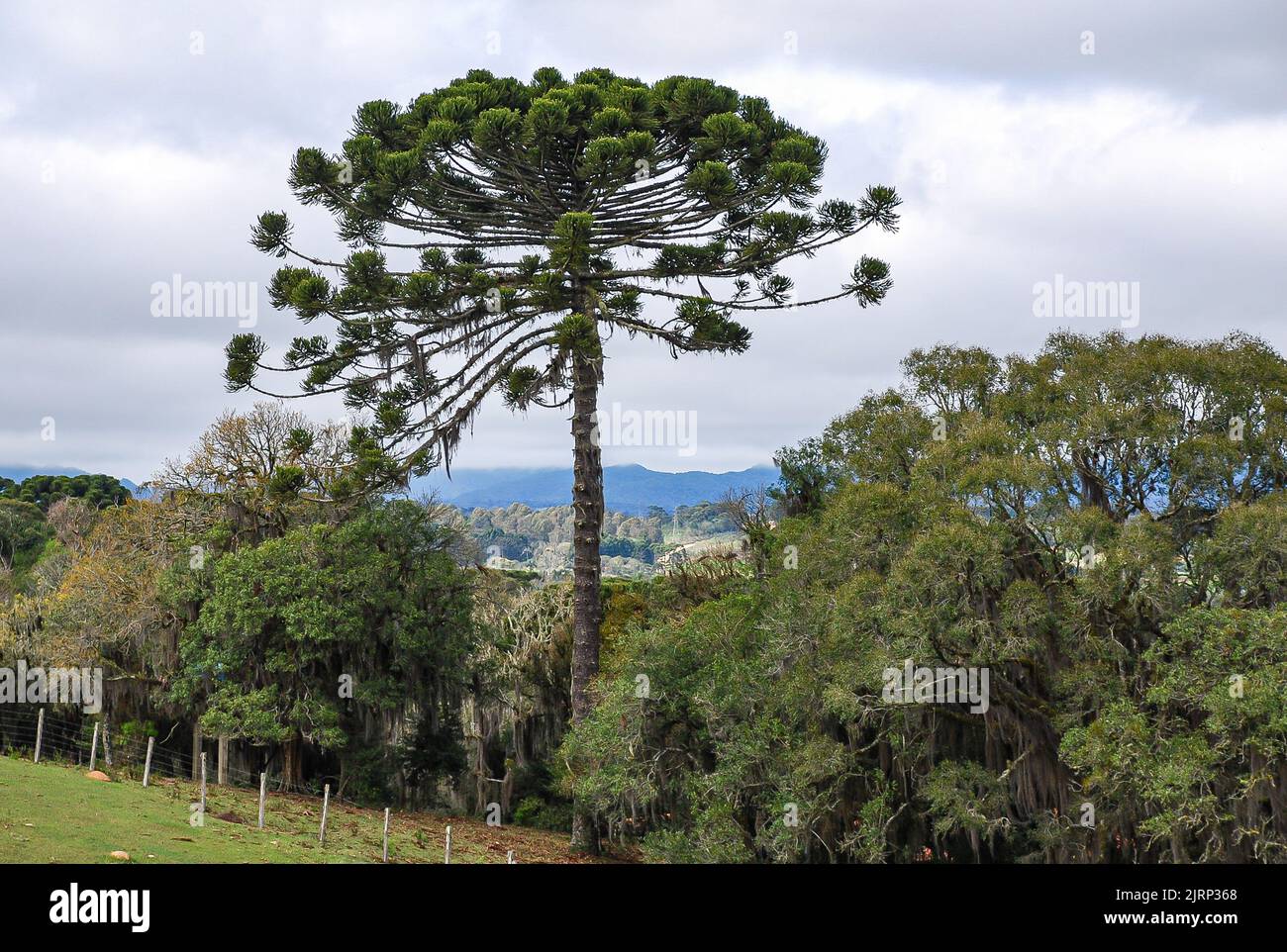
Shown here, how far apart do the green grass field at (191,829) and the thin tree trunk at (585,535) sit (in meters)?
3.25

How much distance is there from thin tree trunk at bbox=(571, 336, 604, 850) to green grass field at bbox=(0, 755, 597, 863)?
325cm

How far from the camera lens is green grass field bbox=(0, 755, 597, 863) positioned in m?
15.3

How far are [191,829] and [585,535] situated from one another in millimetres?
9521

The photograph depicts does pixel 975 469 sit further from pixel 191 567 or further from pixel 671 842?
pixel 191 567

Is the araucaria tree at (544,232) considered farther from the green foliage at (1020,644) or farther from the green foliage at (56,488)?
the green foliage at (56,488)

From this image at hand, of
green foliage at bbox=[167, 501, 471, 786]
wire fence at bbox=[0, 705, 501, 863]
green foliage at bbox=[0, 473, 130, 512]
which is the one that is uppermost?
green foliage at bbox=[0, 473, 130, 512]

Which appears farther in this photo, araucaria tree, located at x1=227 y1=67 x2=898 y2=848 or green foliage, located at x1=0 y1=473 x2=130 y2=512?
green foliage, located at x1=0 y1=473 x2=130 y2=512

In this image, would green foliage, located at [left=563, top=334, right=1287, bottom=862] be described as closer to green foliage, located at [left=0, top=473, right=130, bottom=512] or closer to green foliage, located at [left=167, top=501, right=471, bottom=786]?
green foliage, located at [left=167, top=501, right=471, bottom=786]

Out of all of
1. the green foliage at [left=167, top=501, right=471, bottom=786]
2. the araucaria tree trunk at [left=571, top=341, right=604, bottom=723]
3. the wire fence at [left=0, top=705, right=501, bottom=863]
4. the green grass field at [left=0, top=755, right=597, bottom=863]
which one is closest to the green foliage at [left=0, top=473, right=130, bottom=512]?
the wire fence at [left=0, top=705, right=501, bottom=863]

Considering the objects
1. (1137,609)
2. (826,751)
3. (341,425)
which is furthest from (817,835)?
(341,425)

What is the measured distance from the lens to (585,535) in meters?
24.4

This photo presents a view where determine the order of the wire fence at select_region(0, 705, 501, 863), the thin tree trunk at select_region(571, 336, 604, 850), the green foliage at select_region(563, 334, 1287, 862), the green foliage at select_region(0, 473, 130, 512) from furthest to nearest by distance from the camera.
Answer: the green foliage at select_region(0, 473, 130, 512) < the wire fence at select_region(0, 705, 501, 863) < the thin tree trunk at select_region(571, 336, 604, 850) < the green foliage at select_region(563, 334, 1287, 862)

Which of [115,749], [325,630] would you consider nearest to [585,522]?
[325,630]

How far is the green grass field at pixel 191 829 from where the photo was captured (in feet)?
50.1
